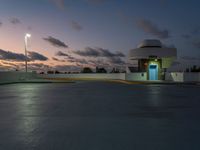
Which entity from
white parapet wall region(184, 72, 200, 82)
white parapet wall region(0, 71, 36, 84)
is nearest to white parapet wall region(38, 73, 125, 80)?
white parapet wall region(184, 72, 200, 82)

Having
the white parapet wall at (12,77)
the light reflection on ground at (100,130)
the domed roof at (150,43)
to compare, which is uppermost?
the domed roof at (150,43)

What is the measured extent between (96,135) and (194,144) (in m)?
2.34

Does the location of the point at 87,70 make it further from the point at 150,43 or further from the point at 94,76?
the point at 150,43

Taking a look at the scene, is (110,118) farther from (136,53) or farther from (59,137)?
(136,53)

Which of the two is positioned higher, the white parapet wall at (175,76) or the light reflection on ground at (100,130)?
the white parapet wall at (175,76)

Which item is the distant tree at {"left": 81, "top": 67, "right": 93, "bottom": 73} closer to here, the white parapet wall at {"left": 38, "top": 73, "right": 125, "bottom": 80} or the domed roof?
the white parapet wall at {"left": 38, "top": 73, "right": 125, "bottom": 80}

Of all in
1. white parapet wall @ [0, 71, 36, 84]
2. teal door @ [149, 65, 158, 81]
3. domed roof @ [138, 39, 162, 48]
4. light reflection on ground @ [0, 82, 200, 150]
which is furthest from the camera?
domed roof @ [138, 39, 162, 48]

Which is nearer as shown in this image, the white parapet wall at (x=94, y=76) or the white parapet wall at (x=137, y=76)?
the white parapet wall at (x=137, y=76)

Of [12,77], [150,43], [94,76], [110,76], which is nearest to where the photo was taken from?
[12,77]

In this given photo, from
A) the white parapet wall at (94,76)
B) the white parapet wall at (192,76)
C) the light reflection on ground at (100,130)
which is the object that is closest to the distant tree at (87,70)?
the white parapet wall at (94,76)

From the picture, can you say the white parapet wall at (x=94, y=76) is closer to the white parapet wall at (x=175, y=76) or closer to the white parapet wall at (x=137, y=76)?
the white parapet wall at (x=137, y=76)

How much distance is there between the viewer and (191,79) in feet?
150

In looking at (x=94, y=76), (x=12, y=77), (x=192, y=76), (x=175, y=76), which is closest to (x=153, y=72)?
(x=175, y=76)

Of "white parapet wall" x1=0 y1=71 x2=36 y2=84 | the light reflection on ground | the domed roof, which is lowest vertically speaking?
the light reflection on ground
